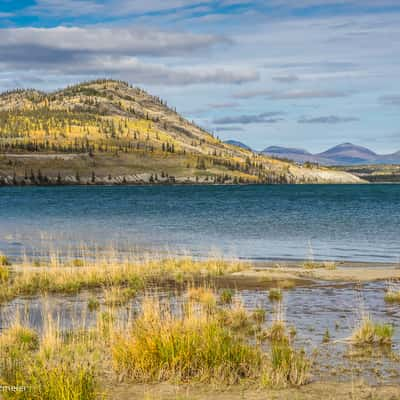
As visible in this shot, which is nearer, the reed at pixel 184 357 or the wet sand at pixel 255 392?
the wet sand at pixel 255 392

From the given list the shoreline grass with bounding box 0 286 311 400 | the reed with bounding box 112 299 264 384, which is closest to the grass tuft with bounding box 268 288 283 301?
the shoreline grass with bounding box 0 286 311 400

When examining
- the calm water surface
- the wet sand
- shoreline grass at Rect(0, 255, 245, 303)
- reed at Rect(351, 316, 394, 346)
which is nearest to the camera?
the wet sand

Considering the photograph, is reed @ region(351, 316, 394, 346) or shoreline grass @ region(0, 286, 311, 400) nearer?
shoreline grass @ region(0, 286, 311, 400)

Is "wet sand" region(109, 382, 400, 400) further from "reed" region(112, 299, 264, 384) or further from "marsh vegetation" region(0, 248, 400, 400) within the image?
"reed" region(112, 299, 264, 384)

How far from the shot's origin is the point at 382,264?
29.2 m

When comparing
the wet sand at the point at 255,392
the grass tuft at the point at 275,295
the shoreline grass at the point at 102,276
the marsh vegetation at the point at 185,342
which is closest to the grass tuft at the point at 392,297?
the marsh vegetation at the point at 185,342

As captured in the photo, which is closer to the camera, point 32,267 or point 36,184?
point 32,267

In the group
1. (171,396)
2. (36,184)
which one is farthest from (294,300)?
(36,184)

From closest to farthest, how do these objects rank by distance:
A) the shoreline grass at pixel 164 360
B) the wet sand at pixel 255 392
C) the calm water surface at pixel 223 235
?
the wet sand at pixel 255 392, the shoreline grass at pixel 164 360, the calm water surface at pixel 223 235

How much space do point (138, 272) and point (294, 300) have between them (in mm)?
6161

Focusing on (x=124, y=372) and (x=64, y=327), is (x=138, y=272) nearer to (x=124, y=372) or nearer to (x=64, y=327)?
(x=64, y=327)

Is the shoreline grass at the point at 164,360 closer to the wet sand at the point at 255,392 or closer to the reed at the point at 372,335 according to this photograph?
the wet sand at the point at 255,392

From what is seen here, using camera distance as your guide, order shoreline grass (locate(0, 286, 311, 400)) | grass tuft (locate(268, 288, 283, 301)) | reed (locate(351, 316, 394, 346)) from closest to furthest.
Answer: shoreline grass (locate(0, 286, 311, 400)) < reed (locate(351, 316, 394, 346)) < grass tuft (locate(268, 288, 283, 301))

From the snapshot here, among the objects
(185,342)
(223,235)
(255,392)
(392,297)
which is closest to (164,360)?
(185,342)
